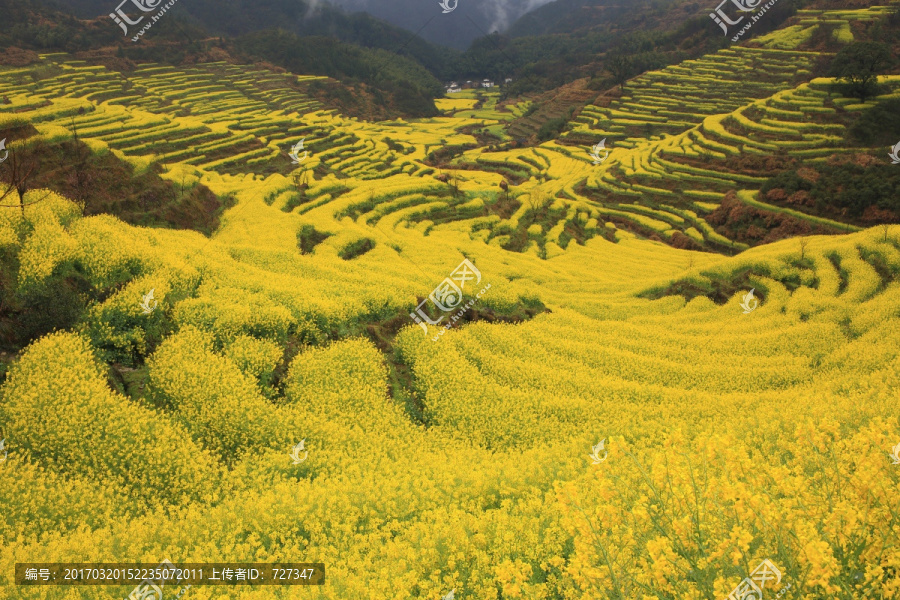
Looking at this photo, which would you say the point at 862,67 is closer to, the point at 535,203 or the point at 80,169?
the point at 535,203

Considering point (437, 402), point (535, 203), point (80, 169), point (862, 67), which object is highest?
point (862, 67)

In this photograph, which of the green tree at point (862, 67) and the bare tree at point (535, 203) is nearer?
the bare tree at point (535, 203)

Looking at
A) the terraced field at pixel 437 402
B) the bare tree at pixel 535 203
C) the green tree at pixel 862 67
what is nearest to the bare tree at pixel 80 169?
the terraced field at pixel 437 402

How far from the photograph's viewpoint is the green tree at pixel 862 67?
147 ft

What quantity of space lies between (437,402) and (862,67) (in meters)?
55.2

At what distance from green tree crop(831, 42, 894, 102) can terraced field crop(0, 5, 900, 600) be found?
20508 millimetres

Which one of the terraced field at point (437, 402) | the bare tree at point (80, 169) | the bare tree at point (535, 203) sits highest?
the bare tree at point (80, 169)

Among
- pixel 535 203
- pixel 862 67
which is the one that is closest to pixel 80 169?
pixel 535 203

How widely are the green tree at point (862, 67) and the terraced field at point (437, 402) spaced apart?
20508 millimetres

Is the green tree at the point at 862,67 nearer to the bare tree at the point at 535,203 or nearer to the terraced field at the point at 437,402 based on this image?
the terraced field at the point at 437,402

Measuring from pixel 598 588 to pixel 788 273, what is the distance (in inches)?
949

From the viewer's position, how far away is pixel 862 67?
45.8 m

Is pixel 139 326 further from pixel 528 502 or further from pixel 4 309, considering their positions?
pixel 528 502

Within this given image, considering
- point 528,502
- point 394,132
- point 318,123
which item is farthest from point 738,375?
point 394,132
